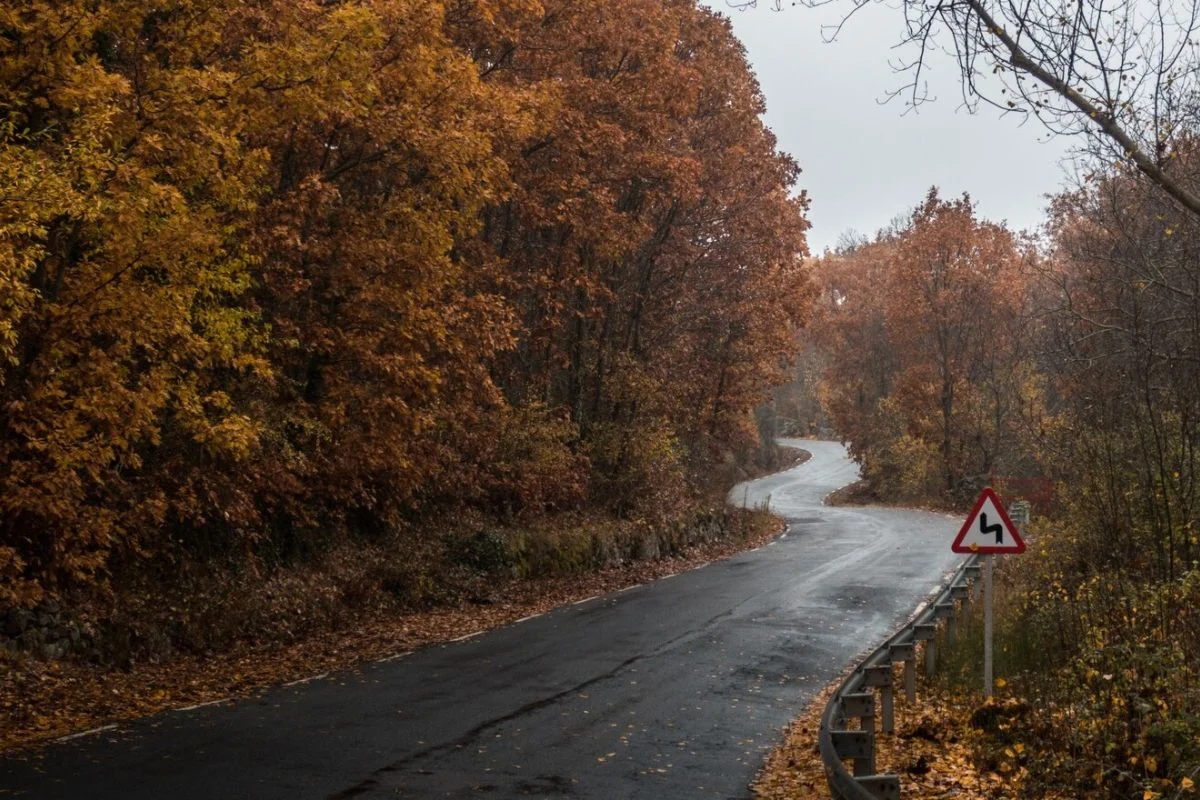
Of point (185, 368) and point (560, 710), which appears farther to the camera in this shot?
point (185, 368)

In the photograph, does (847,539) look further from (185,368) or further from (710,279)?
(185,368)

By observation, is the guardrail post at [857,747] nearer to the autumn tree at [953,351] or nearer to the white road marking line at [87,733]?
the white road marking line at [87,733]

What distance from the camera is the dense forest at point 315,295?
12188 millimetres

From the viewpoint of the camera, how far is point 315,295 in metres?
17.2

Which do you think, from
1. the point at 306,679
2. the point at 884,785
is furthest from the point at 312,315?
the point at 884,785

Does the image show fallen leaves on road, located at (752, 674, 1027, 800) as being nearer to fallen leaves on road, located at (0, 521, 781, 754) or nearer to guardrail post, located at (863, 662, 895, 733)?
guardrail post, located at (863, 662, 895, 733)

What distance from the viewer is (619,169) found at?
83.6ft

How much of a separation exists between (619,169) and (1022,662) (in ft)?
51.3

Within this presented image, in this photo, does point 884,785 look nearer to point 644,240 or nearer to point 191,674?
point 191,674

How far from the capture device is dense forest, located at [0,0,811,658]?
12.2 metres

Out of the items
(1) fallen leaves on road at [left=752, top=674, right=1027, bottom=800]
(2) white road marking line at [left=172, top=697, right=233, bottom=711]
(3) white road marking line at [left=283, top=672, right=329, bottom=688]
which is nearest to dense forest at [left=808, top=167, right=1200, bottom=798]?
(1) fallen leaves on road at [left=752, top=674, right=1027, bottom=800]

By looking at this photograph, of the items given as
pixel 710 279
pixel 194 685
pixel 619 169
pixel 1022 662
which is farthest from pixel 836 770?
pixel 710 279

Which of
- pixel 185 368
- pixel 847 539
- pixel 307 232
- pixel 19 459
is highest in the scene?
pixel 307 232

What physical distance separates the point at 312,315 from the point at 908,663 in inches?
396
